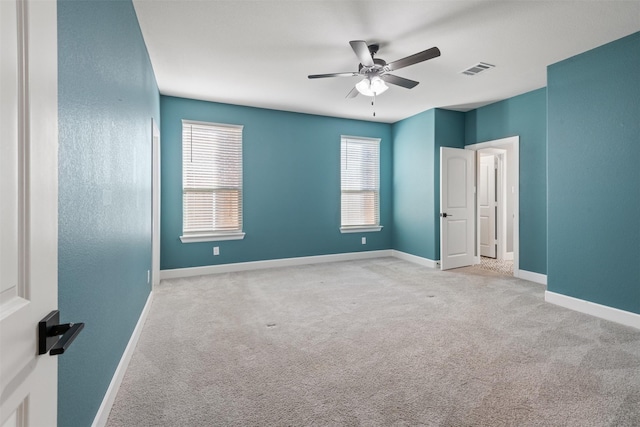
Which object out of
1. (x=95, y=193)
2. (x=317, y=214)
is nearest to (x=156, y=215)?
(x=317, y=214)

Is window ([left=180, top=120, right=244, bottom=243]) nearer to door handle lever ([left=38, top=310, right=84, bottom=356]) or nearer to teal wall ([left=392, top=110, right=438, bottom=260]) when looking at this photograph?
teal wall ([left=392, top=110, right=438, bottom=260])

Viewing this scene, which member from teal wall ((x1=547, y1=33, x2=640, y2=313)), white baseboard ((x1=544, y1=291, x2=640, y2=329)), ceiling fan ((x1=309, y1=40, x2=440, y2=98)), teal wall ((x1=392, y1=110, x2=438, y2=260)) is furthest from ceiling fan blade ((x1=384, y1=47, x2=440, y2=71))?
white baseboard ((x1=544, y1=291, x2=640, y2=329))

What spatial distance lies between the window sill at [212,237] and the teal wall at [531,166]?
4.34m

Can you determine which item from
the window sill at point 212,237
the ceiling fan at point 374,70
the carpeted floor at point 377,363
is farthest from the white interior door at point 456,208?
the window sill at point 212,237

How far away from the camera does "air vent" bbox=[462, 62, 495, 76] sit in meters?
3.60

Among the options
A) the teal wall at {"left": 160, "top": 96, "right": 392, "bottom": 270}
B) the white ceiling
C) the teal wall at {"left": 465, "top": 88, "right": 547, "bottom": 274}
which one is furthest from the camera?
the teal wall at {"left": 160, "top": 96, "right": 392, "bottom": 270}

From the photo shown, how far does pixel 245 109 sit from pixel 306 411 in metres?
4.59

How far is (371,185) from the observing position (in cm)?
635

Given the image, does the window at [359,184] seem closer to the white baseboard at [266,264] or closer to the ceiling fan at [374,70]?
the white baseboard at [266,264]

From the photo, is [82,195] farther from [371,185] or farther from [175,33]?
[371,185]

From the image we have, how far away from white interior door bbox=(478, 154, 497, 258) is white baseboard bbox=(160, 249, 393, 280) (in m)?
1.98

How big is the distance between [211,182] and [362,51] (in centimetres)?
320

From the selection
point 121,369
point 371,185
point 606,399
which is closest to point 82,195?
point 121,369

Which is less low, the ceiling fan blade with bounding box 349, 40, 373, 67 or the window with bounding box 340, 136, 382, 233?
the ceiling fan blade with bounding box 349, 40, 373, 67
